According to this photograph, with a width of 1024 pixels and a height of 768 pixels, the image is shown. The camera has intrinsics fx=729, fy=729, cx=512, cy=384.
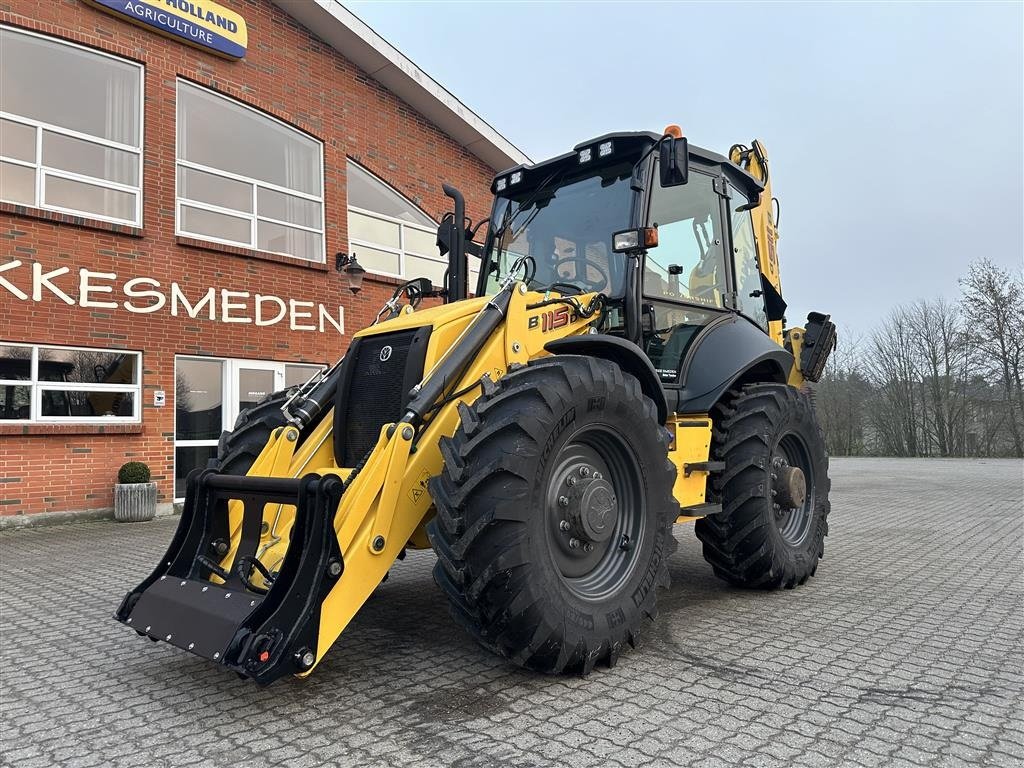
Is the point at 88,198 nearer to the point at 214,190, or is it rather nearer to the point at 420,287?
the point at 214,190

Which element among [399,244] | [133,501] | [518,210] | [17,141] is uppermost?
[17,141]

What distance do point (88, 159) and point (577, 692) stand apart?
404 inches

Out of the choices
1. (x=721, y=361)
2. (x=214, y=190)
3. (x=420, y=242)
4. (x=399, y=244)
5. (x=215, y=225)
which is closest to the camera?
(x=721, y=361)

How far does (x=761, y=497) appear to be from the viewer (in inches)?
187

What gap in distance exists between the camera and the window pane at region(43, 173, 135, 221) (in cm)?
973

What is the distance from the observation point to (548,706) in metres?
3.02

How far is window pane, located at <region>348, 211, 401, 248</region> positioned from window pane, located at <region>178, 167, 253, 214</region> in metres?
1.86

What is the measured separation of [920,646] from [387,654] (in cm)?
281

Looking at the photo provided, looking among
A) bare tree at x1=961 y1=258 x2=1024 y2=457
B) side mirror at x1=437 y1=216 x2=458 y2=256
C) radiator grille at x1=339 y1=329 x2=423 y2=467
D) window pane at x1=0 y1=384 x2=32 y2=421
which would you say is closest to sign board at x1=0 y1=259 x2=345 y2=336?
window pane at x1=0 y1=384 x2=32 y2=421

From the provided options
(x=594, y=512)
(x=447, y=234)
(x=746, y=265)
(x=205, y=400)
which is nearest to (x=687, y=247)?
(x=746, y=265)

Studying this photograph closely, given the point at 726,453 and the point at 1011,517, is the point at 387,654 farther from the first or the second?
the point at 1011,517

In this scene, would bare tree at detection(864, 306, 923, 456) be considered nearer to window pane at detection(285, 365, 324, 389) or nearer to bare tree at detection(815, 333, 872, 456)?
bare tree at detection(815, 333, 872, 456)

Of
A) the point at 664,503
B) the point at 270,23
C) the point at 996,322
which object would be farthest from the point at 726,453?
the point at 996,322

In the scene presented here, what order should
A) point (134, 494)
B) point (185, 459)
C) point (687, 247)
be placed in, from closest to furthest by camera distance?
point (687, 247) → point (134, 494) → point (185, 459)
